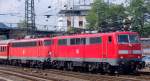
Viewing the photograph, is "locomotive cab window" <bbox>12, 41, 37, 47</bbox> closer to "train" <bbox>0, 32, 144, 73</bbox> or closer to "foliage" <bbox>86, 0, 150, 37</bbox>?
"train" <bbox>0, 32, 144, 73</bbox>

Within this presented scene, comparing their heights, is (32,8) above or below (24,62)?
above

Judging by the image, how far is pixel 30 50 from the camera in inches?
2079

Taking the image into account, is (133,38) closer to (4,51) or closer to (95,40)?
(95,40)

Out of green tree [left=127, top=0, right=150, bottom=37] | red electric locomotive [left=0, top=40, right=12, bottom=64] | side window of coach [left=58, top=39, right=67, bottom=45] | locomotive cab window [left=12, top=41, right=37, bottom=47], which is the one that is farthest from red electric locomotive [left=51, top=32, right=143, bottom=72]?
green tree [left=127, top=0, right=150, bottom=37]

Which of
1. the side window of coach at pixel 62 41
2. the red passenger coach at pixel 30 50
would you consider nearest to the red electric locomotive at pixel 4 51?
the red passenger coach at pixel 30 50

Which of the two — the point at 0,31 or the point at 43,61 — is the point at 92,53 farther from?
the point at 0,31

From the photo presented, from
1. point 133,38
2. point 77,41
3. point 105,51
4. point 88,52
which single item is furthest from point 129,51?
point 77,41

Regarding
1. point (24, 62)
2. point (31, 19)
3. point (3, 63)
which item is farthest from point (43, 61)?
point (31, 19)

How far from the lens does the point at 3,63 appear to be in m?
65.8

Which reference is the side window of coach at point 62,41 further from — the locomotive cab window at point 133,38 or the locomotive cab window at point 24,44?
the locomotive cab window at point 133,38

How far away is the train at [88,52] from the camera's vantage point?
35.6 meters

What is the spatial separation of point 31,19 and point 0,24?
28.0 metres

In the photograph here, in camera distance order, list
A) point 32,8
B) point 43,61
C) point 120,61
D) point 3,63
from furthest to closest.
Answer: point 32,8 → point 3,63 → point 43,61 → point 120,61

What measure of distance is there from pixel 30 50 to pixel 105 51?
1766cm
